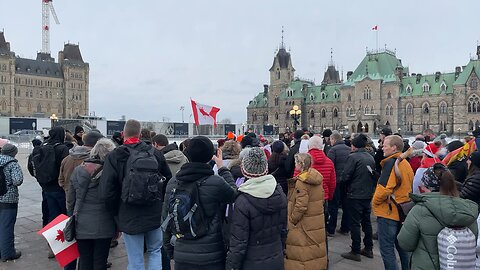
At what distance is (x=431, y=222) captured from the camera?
10.5 feet

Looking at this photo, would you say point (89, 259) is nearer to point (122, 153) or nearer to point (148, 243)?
point (148, 243)

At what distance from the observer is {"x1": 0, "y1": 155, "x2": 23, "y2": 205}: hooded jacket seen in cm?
587

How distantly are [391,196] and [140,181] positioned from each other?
3267 millimetres

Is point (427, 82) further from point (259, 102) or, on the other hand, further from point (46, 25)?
A: point (46, 25)

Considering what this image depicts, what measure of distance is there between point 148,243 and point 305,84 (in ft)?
267

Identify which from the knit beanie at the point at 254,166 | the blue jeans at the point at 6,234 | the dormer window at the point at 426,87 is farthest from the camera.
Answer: the dormer window at the point at 426,87

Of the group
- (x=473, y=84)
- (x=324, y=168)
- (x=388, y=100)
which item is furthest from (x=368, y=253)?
(x=388, y=100)

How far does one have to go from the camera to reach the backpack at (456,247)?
314 cm

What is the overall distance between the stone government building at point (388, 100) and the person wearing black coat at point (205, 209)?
53583mm

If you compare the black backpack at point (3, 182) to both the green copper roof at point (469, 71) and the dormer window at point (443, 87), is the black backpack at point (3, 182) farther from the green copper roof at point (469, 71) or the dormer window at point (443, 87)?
the dormer window at point (443, 87)

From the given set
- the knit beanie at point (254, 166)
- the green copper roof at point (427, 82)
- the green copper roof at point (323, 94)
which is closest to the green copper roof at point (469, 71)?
the green copper roof at point (427, 82)

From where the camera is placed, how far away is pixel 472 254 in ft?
10.5

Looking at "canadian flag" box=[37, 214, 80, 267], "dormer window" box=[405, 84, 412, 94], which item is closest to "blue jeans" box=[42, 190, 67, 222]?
"canadian flag" box=[37, 214, 80, 267]

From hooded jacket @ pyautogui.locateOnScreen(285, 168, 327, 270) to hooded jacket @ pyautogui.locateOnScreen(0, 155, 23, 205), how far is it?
4.39 m
